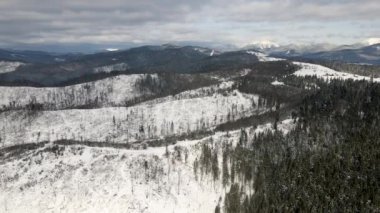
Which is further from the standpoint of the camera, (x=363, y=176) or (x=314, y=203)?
(x=363, y=176)

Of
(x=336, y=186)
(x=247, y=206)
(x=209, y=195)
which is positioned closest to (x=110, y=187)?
(x=209, y=195)

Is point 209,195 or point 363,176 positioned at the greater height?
point 363,176

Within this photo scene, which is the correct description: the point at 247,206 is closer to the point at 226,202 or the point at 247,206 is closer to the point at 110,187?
the point at 226,202

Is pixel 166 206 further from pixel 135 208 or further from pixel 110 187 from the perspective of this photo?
pixel 110 187

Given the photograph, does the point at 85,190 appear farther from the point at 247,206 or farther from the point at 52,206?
the point at 247,206

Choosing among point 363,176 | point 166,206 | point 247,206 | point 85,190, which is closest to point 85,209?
point 85,190

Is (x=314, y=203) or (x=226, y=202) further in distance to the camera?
(x=226, y=202)

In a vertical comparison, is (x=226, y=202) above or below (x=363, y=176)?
below
